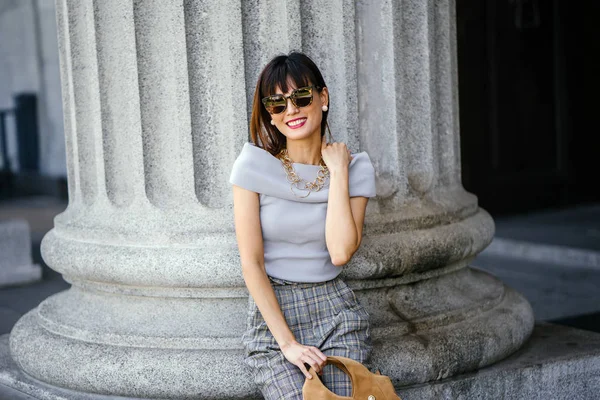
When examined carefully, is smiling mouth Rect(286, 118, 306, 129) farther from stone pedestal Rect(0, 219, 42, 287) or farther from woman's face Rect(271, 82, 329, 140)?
stone pedestal Rect(0, 219, 42, 287)

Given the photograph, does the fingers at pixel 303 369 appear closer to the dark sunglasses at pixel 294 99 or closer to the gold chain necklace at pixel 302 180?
the gold chain necklace at pixel 302 180

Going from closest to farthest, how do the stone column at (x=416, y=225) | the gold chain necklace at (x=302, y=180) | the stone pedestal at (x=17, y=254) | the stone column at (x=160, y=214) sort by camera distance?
the gold chain necklace at (x=302, y=180) → the stone column at (x=160, y=214) → the stone column at (x=416, y=225) → the stone pedestal at (x=17, y=254)

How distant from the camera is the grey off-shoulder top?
3314mm

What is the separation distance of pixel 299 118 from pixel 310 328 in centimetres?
81

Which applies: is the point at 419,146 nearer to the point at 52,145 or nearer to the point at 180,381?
the point at 180,381

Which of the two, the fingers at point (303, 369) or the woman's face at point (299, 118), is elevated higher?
the woman's face at point (299, 118)

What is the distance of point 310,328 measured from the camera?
3.37 metres

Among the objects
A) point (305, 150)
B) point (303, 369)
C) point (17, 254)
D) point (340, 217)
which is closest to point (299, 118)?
point (305, 150)

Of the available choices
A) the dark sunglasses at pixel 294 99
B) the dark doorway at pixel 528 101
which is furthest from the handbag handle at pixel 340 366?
the dark doorway at pixel 528 101

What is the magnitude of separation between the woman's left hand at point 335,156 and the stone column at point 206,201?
26.4 inches

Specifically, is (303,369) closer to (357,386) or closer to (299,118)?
(357,386)

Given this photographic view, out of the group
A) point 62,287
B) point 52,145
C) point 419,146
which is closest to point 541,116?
point 62,287

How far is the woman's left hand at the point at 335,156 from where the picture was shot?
3.32 meters

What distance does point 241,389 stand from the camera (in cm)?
373
